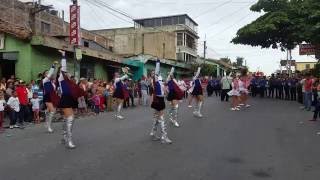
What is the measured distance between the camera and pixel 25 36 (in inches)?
998

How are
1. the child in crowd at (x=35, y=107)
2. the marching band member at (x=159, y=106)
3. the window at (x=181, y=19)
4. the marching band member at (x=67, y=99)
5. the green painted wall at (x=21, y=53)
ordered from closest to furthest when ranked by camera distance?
the marching band member at (x=67, y=99) < the marching band member at (x=159, y=106) < the child in crowd at (x=35, y=107) < the green painted wall at (x=21, y=53) < the window at (x=181, y=19)

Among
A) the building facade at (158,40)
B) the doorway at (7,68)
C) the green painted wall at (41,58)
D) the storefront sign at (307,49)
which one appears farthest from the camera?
the building facade at (158,40)

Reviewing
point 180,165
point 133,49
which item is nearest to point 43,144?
point 180,165

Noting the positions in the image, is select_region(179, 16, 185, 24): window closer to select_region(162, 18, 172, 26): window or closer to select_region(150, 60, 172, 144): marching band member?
select_region(162, 18, 172, 26): window

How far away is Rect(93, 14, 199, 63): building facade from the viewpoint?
2635 inches

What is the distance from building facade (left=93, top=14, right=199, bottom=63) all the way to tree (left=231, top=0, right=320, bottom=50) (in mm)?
28464

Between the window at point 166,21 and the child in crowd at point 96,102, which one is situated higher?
the window at point 166,21

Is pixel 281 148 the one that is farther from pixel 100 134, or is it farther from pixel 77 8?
pixel 77 8

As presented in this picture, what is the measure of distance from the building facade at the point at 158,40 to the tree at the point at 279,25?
28.5m

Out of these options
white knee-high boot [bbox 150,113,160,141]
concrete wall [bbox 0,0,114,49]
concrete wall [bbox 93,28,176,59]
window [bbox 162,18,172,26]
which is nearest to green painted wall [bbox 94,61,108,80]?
concrete wall [bbox 0,0,114,49]

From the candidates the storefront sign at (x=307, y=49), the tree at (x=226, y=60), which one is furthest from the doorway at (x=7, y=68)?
the tree at (x=226, y=60)

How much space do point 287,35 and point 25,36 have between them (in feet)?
59.5

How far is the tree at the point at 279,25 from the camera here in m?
31.6

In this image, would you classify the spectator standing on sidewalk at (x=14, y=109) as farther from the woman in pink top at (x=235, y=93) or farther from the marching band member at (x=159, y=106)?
the woman in pink top at (x=235, y=93)
